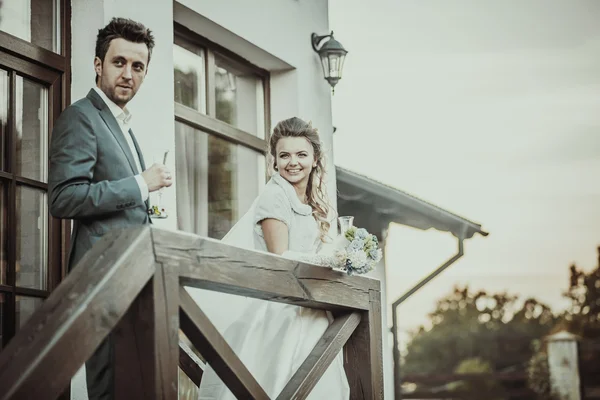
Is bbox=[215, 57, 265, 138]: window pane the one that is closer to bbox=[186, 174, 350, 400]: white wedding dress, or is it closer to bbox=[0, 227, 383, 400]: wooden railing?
bbox=[186, 174, 350, 400]: white wedding dress

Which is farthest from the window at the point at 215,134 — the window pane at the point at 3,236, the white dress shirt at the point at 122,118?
the white dress shirt at the point at 122,118

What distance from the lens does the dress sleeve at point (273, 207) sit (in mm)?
4832

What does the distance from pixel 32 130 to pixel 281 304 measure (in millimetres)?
1464

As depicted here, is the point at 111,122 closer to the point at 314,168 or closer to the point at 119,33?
the point at 119,33

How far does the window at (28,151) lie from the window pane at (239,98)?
2069 mm

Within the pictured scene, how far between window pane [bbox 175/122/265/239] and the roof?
1642 mm

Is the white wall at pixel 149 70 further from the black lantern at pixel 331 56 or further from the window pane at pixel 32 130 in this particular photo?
the black lantern at pixel 331 56

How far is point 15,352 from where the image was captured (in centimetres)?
266

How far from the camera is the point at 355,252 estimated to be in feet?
14.5

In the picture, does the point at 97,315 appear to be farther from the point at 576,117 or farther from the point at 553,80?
the point at 576,117

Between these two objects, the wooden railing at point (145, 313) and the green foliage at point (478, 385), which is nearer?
the wooden railing at point (145, 313)

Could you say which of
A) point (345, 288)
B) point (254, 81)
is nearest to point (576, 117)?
point (254, 81)

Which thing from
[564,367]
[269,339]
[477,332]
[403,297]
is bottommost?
[477,332]

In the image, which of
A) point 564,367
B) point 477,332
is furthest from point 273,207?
point 477,332
